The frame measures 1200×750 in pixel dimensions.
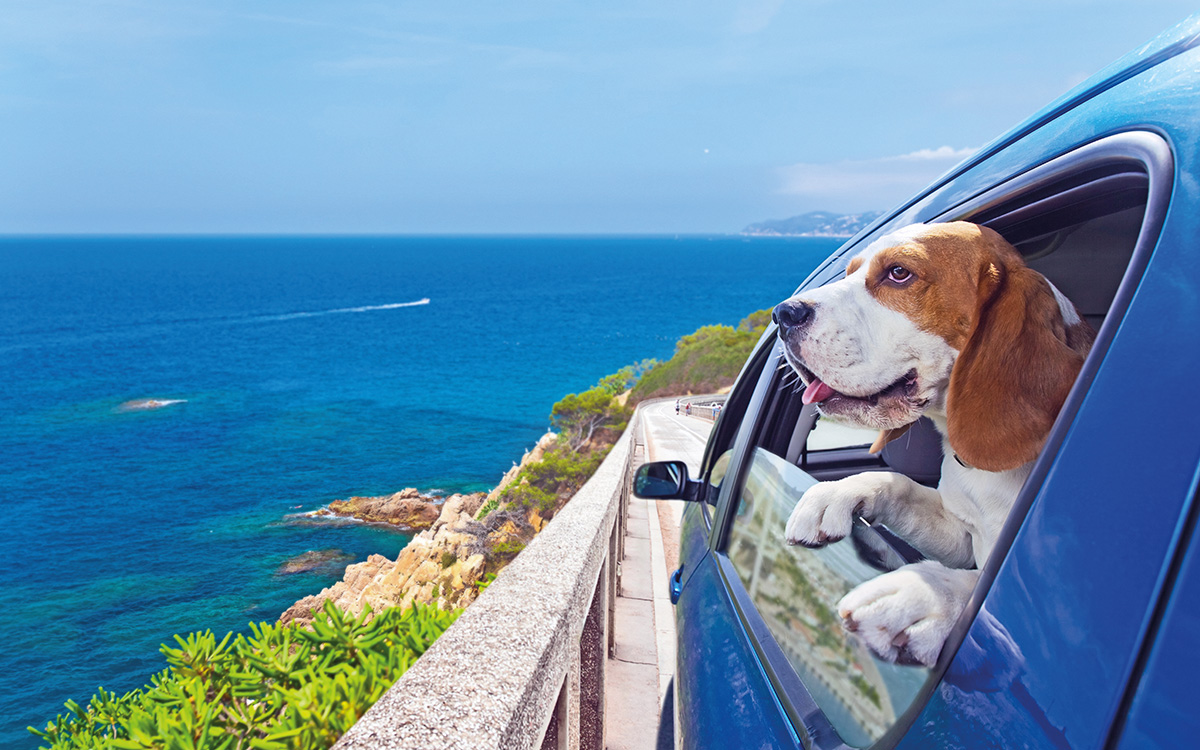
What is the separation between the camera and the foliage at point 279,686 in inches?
101

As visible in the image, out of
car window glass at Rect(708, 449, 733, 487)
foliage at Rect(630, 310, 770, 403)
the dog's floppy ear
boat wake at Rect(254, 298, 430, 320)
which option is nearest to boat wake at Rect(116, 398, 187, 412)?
foliage at Rect(630, 310, 770, 403)

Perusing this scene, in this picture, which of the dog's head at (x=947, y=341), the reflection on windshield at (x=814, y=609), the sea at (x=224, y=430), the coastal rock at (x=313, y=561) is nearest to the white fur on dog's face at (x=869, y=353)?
the dog's head at (x=947, y=341)

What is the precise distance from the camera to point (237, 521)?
34.4 meters

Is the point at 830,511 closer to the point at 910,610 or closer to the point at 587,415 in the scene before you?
the point at 910,610

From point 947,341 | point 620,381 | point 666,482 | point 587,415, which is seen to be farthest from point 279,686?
point 620,381

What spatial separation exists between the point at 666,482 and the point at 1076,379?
1.93 metres

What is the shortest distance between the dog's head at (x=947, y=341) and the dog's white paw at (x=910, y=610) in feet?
0.67

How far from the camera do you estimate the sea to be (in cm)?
2672

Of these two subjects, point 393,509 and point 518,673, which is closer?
point 518,673

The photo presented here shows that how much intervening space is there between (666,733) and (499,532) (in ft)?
55.0

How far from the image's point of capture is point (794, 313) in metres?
1.59

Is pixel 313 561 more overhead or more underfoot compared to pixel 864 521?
more underfoot

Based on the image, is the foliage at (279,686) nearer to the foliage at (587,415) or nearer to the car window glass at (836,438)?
the car window glass at (836,438)

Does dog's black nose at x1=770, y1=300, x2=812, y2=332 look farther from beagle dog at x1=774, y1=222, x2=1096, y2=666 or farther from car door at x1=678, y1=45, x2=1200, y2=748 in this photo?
car door at x1=678, y1=45, x2=1200, y2=748
